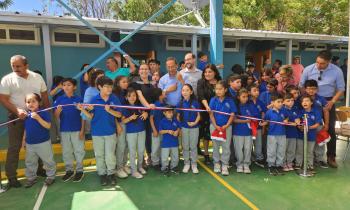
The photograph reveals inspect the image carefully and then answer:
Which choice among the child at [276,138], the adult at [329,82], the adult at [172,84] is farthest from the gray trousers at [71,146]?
the adult at [329,82]

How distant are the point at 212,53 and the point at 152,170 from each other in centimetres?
318

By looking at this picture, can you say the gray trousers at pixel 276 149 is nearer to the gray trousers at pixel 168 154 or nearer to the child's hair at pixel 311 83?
the child's hair at pixel 311 83

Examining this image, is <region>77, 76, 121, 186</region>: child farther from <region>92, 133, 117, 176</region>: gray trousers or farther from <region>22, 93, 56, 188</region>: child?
<region>22, 93, 56, 188</region>: child

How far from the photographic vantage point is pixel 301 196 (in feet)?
11.7

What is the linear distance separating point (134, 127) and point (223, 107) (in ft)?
4.50

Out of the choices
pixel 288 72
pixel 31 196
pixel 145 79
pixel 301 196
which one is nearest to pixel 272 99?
pixel 288 72

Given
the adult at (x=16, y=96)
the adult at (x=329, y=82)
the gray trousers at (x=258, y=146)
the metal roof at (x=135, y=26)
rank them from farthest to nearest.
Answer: the metal roof at (x=135, y=26) < the gray trousers at (x=258, y=146) < the adult at (x=329, y=82) < the adult at (x=16, y=96)

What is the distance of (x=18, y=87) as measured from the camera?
3.81 m

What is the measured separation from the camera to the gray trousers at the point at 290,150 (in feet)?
14.3

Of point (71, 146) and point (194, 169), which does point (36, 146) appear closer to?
point (71, 146)

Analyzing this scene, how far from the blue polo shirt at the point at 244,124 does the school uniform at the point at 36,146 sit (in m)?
2.75

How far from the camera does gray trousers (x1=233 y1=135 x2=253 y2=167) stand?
428 cm

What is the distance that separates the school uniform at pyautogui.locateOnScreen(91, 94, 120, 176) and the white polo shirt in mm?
897

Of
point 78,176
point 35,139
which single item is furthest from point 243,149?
point 35,139
